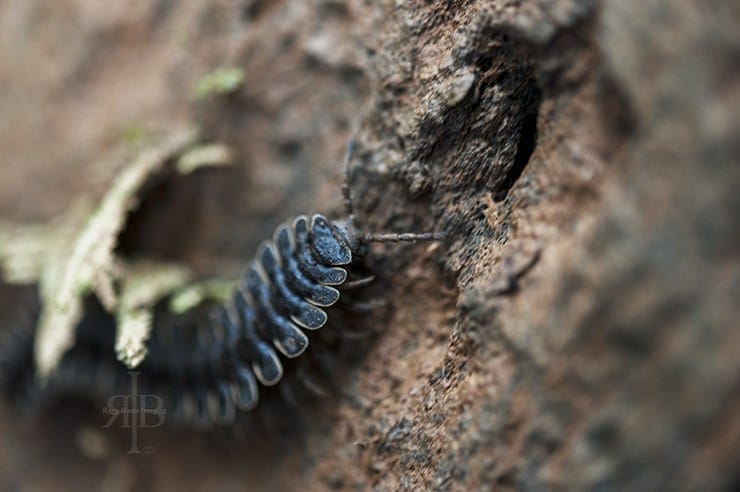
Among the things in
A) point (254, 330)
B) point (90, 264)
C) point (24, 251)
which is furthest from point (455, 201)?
point (24, 251)

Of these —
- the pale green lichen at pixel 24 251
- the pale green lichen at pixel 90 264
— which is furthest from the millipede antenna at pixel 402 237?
the pale green lichen at pixel 24 251

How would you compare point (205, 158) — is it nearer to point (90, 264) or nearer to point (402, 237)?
point (90, 264)

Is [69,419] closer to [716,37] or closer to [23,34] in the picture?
[23,34]

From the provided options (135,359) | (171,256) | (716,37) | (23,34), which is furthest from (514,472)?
(23,34)

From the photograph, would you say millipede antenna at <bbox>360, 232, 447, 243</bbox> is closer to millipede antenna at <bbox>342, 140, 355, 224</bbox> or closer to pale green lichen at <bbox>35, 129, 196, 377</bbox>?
millipede antenna at <bbox>342, 140, 355, 224</bbox>

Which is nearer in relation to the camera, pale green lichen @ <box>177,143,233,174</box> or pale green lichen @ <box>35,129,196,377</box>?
pale green lichen @ <box>35,129,196,377</box>

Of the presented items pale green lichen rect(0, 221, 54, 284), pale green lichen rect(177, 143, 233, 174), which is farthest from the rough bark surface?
pale green lichen rect(0, 221, 54, 284)
